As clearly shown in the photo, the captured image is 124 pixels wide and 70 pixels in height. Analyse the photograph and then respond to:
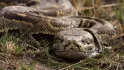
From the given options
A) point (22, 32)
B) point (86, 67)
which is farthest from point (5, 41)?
point (86, 67)

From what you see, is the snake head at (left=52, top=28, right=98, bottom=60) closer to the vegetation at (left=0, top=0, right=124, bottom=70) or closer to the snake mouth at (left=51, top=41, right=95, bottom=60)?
the snake mouth at (left=51, top=41, right=95, bottom=60)

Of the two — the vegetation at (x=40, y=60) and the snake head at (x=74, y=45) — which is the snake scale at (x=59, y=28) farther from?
the vegetation at (x=40, y=60)

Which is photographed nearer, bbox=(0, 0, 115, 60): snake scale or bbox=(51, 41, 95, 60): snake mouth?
bbox=(51, 41, 95, 60): snake mouth

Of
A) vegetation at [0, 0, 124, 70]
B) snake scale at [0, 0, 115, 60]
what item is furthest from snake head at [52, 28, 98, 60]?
vegetation at [0, 0, 124, 70]

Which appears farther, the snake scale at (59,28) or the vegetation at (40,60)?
the snake scale at (59,28)

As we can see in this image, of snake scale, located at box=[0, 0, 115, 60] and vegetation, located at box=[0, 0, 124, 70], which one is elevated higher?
snake scale, located at box=[0, 0, 115, 60]

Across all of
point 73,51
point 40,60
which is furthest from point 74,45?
point 40,60

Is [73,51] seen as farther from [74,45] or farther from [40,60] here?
[40,60]

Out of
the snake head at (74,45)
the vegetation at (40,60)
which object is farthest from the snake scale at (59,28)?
the vegetation at (40,60)
